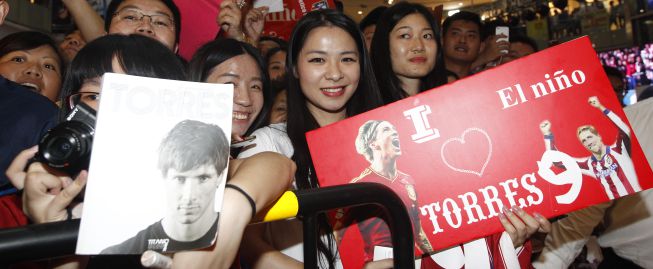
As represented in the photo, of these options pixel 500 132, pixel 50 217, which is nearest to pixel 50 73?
pixel 50 217

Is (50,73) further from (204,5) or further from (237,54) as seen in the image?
(237,54)

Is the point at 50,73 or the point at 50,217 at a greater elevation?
the point at 50,73

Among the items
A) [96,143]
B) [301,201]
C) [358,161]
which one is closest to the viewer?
[96,143]

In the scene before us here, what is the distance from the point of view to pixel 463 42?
3660 millimetres

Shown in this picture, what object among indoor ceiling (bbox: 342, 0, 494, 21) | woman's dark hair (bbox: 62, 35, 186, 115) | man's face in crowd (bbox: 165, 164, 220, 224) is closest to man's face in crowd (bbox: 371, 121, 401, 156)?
woman's dark hair (bbox: 62, 35, 186, 115)

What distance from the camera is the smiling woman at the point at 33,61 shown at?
2.26m

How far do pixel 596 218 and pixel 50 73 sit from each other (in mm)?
2627

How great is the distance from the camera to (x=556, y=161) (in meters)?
1.38

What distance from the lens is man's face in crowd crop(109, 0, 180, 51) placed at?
201 cm

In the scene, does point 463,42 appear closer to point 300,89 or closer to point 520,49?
point 520,49

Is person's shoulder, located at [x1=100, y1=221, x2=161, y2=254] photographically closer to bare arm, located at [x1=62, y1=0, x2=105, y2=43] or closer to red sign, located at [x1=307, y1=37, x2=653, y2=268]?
red sign, located at [x1=307, y1=37, x2=653, y2=268]

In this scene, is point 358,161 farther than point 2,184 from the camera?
Yes

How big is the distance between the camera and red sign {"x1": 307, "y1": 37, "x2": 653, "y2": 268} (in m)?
0.74

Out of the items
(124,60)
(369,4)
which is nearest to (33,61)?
(124,60)
